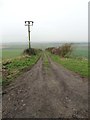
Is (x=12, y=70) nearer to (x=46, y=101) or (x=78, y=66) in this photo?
(x=78, y=66)

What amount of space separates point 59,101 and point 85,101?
1214 millimetres

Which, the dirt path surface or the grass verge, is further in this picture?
the grass verge

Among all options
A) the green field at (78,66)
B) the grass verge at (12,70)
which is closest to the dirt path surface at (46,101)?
the grass verge at (12,70)

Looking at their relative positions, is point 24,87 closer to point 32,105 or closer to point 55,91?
point 55,91

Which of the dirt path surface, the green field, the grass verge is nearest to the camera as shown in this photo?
the dirt path surface

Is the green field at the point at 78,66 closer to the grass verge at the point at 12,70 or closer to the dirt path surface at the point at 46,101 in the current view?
the grass verge at the point at 12,70

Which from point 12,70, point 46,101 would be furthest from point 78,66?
point 46,101

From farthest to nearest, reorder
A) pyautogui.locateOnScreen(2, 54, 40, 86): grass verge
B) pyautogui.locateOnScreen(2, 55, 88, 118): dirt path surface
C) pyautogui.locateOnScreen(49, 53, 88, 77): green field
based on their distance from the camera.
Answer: pyautogui.locateOnScreen(49, 53, 88, 77): green field
pyautogui.locateOnScreen(2, 54, 40, 86): grass verge
pyautogui.locateOnScreen(2, 55, 88, 118): dirt path surface

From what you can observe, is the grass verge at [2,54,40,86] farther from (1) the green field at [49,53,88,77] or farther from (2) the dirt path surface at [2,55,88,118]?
(1) the green field at [49,53,88,77]

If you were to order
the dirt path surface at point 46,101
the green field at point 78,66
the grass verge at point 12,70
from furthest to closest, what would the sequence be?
the green field at point 78,66 < the grass verge at point 12,70 < the dirt path surface at point 46,101

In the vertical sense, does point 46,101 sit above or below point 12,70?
below

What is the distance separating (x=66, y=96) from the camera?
371 inches

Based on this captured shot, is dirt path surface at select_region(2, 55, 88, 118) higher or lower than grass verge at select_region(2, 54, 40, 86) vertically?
lower

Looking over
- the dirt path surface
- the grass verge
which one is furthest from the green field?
the dirt path surface
